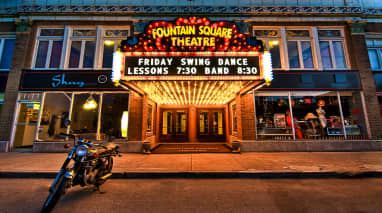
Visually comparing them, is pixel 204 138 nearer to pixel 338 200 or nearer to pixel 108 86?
pixel 108 86

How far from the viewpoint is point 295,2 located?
9.95 metres

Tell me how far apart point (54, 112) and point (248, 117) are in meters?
11.6

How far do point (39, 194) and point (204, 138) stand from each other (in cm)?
1041

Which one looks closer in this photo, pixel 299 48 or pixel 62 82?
pixel 62 82

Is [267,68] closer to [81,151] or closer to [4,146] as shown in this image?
[81,151]

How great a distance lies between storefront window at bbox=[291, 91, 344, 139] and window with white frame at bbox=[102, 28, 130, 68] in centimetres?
1155

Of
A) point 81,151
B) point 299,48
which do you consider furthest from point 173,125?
point 299,48

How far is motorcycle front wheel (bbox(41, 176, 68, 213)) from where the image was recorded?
2.59 metres

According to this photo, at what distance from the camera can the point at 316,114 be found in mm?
8781

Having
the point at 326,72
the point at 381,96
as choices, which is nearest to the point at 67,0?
the point at 326,72

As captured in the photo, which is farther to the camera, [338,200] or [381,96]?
[381,96]

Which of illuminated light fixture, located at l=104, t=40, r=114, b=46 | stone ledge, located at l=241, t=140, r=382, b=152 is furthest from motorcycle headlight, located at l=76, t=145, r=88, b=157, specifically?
illuminated light fixture, located at l=104, t=40, r=114, b=46

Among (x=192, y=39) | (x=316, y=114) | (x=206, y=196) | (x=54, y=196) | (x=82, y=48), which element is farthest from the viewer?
(x=82, y=48)

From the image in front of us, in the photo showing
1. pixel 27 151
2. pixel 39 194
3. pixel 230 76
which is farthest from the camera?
pixel 27 151
